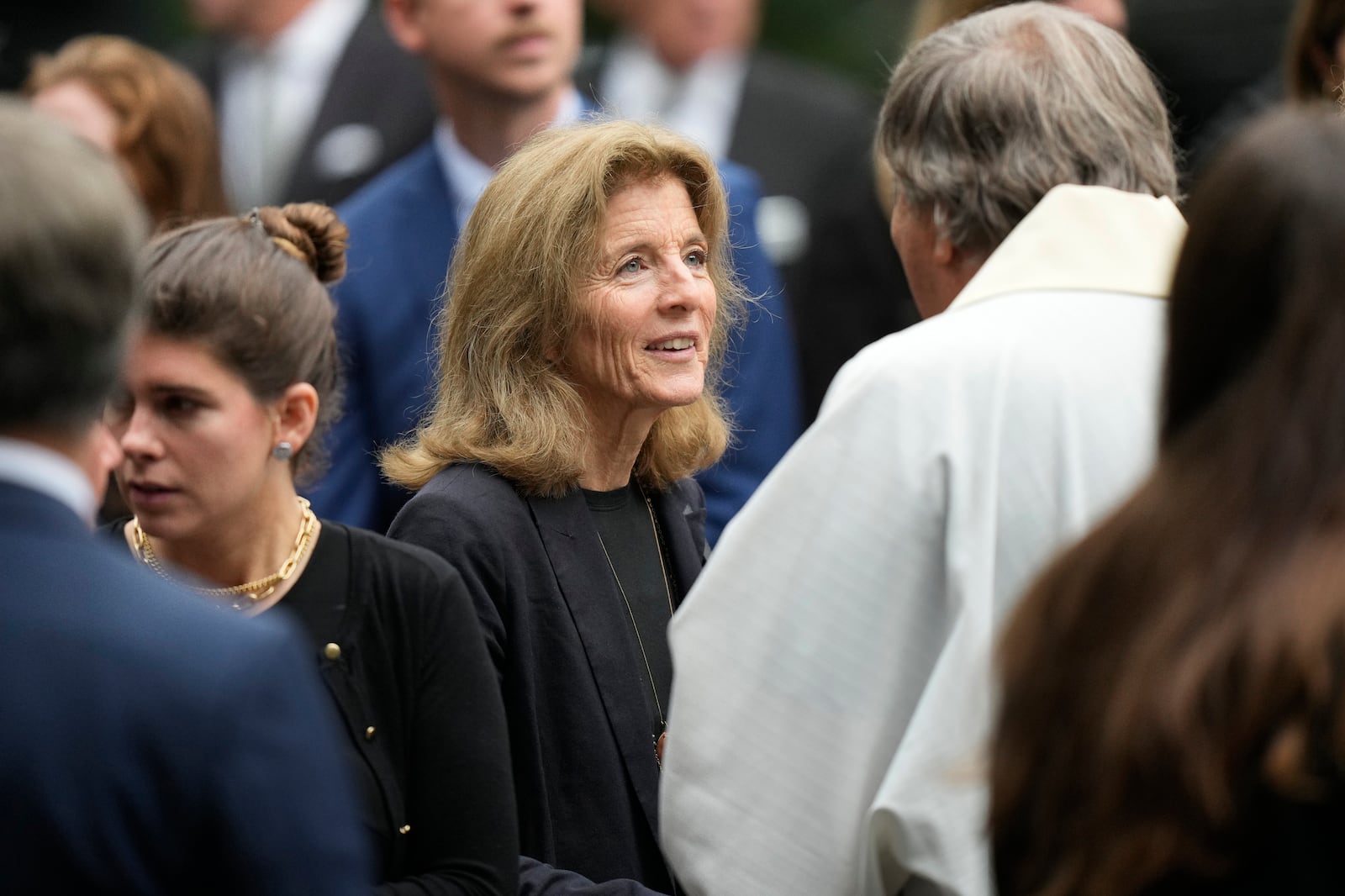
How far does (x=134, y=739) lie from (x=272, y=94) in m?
5.12

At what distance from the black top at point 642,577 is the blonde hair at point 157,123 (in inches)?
77.6

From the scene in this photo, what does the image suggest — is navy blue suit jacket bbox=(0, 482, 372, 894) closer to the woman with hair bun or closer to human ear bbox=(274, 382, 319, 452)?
the woman with hair bun

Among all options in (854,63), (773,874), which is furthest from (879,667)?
(854,63)

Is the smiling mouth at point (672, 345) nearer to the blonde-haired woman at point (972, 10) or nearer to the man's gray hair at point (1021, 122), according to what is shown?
the man's gray hair at point (1021, 122)

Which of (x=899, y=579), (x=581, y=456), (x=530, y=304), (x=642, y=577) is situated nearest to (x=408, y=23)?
(x=530, y=304)

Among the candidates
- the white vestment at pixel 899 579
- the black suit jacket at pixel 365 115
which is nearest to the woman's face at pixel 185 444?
the white vestment at pixel 899 579

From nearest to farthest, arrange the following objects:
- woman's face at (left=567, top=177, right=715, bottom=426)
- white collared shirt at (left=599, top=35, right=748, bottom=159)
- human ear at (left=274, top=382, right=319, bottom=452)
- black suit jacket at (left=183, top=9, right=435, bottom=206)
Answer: human ear at (left=274, top=382, right=319, bottom=452) < woman's face at (left=567, top=177, right=715, bottom=426) < black suit jacket at (left=183, top=9, right=435, bottom=206) < white collared shirt at (left=599, top=35, right=748, bottom=159)

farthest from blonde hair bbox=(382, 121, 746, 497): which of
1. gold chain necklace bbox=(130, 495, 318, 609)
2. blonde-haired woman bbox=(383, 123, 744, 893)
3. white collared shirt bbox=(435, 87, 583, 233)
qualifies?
white collared shirt bbox=(435, 87, 583, 233)

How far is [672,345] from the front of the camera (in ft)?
11.6

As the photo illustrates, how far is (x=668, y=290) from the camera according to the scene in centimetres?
353

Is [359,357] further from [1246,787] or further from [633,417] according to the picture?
[1246,787]

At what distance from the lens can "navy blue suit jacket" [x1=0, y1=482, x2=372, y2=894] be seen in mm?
1555

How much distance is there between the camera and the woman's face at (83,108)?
5.06 metres

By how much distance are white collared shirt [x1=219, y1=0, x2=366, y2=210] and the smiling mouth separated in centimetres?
304
